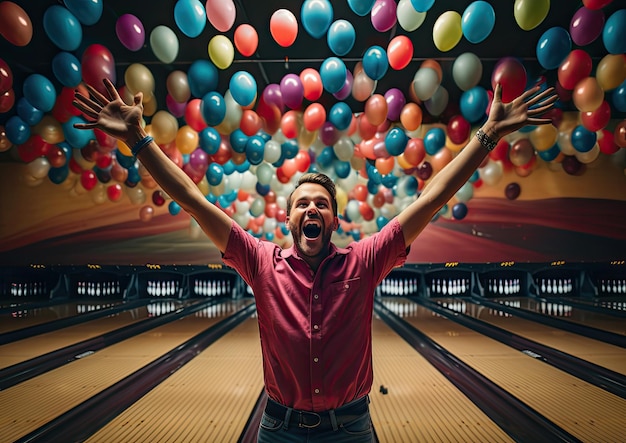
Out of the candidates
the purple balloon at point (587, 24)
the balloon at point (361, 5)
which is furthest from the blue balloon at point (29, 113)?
the purple balloon at point (587, 24)

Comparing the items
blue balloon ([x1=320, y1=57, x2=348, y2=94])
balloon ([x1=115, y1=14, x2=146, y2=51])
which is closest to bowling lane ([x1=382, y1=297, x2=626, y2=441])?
blue balloon ([x1=320, y1=57, x2=348, y2=94])

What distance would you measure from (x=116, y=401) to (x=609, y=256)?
25.1ft

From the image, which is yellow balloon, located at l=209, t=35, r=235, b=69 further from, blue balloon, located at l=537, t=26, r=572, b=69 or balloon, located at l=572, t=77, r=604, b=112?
balloon, located at l=572, t=77, r=604, b=112

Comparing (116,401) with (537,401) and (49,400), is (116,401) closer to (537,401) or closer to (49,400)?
(49,400)

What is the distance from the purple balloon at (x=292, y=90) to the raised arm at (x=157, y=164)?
239cm

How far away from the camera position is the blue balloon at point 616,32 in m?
2.45

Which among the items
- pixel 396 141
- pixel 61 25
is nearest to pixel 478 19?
pixel 396 141

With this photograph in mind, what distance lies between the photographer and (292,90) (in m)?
3.26

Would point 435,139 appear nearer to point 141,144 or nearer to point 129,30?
point 129,30

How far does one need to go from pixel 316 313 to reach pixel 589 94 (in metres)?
3.11

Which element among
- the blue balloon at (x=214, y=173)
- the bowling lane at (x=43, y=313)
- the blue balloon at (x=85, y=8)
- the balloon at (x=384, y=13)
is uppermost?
the balloon at (x=384, y=13)

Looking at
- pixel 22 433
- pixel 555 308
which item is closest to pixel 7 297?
pixel 22 433

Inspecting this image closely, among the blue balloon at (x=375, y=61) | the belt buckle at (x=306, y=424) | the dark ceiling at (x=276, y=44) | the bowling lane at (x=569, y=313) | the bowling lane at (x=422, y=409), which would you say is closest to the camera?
the belt buckle at (x=306, y=424)

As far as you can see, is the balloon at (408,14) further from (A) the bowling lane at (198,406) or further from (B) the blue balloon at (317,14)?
(A) the bowling lane at (198,406)
